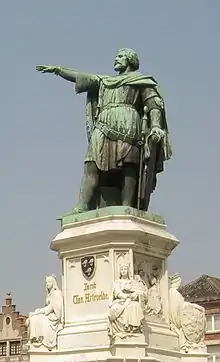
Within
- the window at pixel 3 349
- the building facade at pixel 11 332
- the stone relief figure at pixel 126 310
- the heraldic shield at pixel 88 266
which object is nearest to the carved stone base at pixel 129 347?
the stone relief figure at pixel 126 310

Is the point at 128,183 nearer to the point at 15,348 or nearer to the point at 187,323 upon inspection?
the point at 187,323

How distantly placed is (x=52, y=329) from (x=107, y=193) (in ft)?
7.54

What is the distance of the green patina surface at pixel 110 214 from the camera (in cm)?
1250

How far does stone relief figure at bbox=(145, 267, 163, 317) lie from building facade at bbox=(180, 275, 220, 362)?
27862 millimetres

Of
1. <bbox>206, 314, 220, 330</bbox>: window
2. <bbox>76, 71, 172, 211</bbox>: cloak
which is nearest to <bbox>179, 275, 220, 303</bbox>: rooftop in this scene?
<bbox>206, 314, 220, 330</bbox>: window

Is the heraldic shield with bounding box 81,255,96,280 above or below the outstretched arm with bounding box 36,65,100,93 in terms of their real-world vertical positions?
below

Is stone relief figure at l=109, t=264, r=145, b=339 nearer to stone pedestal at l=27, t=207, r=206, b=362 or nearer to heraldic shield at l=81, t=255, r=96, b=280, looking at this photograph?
stone pedestal at l=27, t=207, r=206, b=362

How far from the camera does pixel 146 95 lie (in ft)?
43.7

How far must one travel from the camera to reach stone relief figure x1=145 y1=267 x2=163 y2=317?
12430 mm

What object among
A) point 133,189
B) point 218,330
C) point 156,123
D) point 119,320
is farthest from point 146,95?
point 218,330

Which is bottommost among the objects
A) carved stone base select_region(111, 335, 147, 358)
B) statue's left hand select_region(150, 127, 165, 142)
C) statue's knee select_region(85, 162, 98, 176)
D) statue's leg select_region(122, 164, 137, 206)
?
carved stone base select_region(111, 335, 147, 358)

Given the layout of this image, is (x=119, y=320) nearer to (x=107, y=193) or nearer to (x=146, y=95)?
(x=107, y=193)

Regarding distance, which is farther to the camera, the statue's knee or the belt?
the statue's knee

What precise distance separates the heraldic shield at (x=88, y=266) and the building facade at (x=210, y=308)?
28305mm
